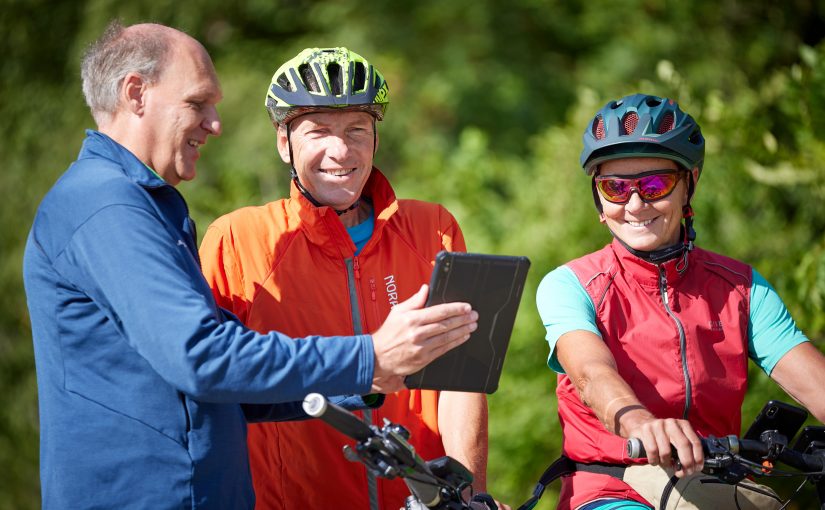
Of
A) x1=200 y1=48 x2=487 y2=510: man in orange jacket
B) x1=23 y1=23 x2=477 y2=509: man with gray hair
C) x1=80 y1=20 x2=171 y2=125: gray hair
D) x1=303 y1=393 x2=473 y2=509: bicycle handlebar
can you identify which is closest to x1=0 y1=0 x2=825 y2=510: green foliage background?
x1=200 y1=48 x2=487 y2=510: man in orange jacket

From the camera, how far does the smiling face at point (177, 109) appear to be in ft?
10.4

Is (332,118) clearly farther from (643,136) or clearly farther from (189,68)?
(643,136)

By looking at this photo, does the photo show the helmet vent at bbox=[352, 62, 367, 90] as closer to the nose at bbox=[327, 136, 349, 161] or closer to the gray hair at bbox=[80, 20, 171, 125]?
the nose at bbox=[327, 136, 349, 161]

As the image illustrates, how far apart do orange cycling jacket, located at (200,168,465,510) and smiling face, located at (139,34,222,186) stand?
2.37 ft

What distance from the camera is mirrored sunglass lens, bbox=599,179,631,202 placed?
3.86 metres

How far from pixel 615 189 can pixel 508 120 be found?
1055 cm

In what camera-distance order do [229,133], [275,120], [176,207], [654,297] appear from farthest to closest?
[229,133]
[275,120]
[654,297]
[176,207]

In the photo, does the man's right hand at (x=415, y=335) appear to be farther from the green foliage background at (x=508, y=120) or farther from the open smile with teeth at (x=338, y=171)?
the green foliage background at (x=508, y=120)

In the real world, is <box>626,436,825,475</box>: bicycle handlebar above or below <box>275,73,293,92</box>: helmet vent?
below

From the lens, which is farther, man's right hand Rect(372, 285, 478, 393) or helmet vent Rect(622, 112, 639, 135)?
helmet vent Rect(622, 112, 639, 135)

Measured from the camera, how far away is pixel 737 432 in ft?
12.5

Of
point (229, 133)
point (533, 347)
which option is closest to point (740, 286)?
point (533, 347)

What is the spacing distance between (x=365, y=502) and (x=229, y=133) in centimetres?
921

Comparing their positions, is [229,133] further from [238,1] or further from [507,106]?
[507,106]
